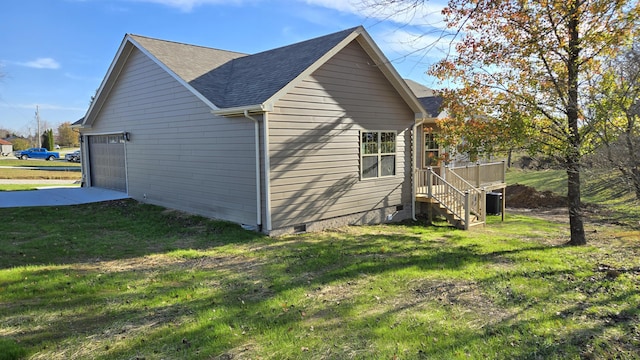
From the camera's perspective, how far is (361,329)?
14.9 ft

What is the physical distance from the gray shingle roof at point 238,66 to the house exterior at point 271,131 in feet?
0.17

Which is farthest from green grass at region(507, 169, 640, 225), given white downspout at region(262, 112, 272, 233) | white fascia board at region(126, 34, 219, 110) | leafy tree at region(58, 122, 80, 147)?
leafy tree at region(58, 122, 80, 147)

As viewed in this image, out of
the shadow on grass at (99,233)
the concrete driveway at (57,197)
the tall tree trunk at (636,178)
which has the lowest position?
the shadow on grass at (99,233)

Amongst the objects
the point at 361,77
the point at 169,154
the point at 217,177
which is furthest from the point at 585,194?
the point at 169,154

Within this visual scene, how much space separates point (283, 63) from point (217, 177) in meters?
3.58

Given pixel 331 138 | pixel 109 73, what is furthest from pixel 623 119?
pixel 109 73

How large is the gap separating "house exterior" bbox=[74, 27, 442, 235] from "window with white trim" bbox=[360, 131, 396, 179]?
40 mm

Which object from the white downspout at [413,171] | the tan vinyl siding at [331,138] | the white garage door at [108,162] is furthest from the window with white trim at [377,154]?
the white garage door at [108,162]

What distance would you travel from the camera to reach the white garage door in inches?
594

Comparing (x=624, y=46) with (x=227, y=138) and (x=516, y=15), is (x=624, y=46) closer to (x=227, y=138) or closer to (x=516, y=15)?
(x=516, y=15)

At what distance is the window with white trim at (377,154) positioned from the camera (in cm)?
1170

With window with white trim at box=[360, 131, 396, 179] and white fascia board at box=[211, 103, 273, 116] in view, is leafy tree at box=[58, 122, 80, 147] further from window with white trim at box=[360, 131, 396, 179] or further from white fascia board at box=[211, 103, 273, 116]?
window with white trim at box=[360, 131, 396, 179]

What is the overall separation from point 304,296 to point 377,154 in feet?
23.5

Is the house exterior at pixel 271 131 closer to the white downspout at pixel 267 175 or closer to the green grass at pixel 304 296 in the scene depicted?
the white downspout at pixel 267 175
